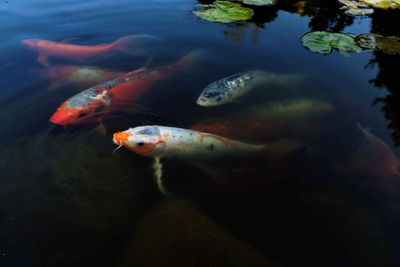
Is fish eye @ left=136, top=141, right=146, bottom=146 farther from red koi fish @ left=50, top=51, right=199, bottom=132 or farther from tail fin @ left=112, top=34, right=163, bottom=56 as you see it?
tail fin @ left=112, top=34, right=163, bottom=56

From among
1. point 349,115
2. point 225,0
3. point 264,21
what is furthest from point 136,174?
point 225,0

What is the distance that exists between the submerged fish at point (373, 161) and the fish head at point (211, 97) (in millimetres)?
2882

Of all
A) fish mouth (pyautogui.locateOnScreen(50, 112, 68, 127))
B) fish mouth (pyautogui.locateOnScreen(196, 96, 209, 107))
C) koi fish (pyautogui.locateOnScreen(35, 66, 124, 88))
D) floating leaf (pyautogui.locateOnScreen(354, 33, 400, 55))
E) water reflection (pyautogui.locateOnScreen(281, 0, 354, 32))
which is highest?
water reflection (pyautogui.locateOnScreen(281, 0, 354, 32))

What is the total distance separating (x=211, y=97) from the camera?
755cm

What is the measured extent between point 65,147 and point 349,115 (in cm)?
573

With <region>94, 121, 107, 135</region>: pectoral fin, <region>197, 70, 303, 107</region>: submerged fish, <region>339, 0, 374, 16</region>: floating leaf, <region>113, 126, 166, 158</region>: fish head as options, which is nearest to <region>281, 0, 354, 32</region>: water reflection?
<region>339, 0, 374, 16</region>: floating leaf

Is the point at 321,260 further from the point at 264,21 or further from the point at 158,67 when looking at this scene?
the point at 264,21

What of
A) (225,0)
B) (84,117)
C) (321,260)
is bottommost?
(321,260)

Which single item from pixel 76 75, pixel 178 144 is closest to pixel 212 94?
pixel 178 144

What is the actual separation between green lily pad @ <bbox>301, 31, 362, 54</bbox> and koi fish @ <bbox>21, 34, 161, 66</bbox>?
4.61 metres

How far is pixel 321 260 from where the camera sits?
453 cm

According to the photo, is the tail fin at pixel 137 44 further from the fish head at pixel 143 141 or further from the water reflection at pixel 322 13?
the water reflection at pixel 322 13

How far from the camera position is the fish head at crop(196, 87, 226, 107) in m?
7.48

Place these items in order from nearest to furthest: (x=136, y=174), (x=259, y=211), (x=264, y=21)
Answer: (x=259, y=211), (x=136, y=174), (x=264, y=21)
